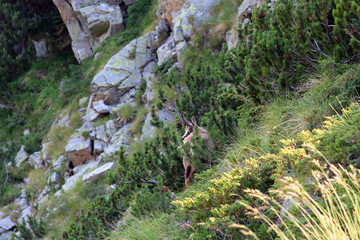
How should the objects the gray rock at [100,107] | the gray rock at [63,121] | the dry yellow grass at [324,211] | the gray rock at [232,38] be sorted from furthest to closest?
the gray rock at [63,121] → the gray rock at [100,107] → the gray rock at [232,38] → the dry yellow grass at [324,211]

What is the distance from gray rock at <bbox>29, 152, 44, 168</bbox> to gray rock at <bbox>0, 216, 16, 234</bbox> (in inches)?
95.3

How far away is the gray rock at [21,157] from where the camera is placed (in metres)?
12.8

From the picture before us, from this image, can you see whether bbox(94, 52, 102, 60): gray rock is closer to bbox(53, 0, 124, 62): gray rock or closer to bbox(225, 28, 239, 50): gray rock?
bbox(53, 0, 124, 62): gray rock

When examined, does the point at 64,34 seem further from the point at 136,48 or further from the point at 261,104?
the point at 261,104

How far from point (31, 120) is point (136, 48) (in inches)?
266

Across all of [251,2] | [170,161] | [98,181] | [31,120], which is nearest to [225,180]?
[170,161]

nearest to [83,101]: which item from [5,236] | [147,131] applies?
[147,131]

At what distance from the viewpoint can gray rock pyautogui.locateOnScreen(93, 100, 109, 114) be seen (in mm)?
11641

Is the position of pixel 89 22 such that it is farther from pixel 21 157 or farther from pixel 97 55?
pixel 21 157

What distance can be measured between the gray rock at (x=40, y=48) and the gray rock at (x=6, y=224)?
33.6ft

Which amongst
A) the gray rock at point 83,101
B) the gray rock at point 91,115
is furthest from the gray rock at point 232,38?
the gray rock at point 83,101

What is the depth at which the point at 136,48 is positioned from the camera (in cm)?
1230

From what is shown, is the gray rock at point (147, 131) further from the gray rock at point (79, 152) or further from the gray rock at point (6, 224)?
the gray rock at point (6, 224)

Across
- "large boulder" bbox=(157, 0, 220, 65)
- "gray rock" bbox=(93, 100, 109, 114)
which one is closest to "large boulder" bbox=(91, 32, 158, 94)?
"gray rock" bbox=(93, 100, 109, 114)
